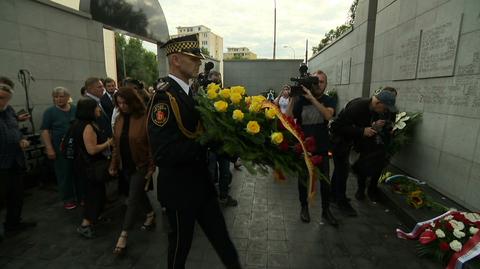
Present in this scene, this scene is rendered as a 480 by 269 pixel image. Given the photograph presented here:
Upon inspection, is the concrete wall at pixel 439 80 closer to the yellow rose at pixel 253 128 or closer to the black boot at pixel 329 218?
the black boot at pixel 329 218

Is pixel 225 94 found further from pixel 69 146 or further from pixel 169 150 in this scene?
pixel 69 146

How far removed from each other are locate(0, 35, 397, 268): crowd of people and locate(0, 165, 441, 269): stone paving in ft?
0.60

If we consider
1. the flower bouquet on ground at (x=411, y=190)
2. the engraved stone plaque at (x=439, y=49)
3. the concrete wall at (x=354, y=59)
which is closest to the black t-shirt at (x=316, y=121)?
the flower bouquet on ground at (x=411, y=190)

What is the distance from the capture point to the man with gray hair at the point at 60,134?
169 inches

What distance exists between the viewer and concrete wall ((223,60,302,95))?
2411 centimetres

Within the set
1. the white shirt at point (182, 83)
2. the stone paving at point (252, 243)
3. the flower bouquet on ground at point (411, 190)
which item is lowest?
the stone paving at point (252, 243)

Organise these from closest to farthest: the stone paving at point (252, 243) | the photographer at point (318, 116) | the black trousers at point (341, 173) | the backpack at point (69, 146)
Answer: the stone paving at point (252, 243) < the backpack at point (69, 146) < the photographer at point (318, 116) < the black trousers at point (341, 173)

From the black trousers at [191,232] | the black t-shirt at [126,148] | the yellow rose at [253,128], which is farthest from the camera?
the black t-shirt at [126,148]

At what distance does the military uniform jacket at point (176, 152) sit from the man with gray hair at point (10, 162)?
8.41 ft

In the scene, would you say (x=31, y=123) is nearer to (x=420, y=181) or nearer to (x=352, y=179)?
(x=352, y=179)

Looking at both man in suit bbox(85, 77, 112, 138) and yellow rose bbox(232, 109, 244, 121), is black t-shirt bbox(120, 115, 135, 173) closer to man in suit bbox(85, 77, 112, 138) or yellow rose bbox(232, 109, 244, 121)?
man in suit bbox(85, 77, 112, 138)

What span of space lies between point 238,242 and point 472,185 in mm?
3208

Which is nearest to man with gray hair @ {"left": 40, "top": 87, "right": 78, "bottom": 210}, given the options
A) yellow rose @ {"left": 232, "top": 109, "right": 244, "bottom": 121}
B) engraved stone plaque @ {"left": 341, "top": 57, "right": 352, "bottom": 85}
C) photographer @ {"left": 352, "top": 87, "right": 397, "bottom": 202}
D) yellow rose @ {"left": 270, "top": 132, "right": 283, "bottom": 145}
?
yellow rose @ {"left": 232, "top": 109, "right": 244, "bottom": 121}

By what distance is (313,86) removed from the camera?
3.65 meters
